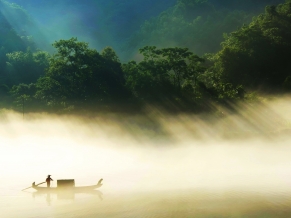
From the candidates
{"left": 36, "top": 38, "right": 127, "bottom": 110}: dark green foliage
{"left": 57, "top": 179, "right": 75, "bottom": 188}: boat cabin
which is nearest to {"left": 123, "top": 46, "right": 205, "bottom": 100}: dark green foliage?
{"left": 36, "top": 38, "right": 127, "bottom": 110}: dark green foliage

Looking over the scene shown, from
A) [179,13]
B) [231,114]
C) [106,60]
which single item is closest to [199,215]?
[231,114]

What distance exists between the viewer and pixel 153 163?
35.1m

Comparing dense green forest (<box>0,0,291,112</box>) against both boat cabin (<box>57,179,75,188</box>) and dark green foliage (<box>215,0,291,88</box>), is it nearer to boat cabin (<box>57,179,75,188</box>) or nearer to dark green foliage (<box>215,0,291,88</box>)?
dark green foliage (<box>215,0,291,88</box>)

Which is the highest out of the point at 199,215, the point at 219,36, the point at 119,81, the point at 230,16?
the point at 230,16

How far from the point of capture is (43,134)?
51312mm

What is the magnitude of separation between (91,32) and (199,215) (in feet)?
390

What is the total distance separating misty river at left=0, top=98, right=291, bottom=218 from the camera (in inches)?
730

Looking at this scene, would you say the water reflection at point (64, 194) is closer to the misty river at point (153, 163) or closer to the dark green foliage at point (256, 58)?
the misty river at point (153, 163)

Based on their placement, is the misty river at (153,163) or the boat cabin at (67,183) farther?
the boat cabin at (67,183)

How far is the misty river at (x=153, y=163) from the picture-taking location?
60.8 feet

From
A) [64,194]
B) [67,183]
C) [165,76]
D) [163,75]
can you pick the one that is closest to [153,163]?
[67,183]

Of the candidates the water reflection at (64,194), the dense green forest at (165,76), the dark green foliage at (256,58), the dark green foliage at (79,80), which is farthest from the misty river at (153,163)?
the dark green foliage at (256,58)

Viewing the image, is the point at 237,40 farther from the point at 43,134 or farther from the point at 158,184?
the point at 158,184

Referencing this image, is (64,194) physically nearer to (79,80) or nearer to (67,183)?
(67,183)
